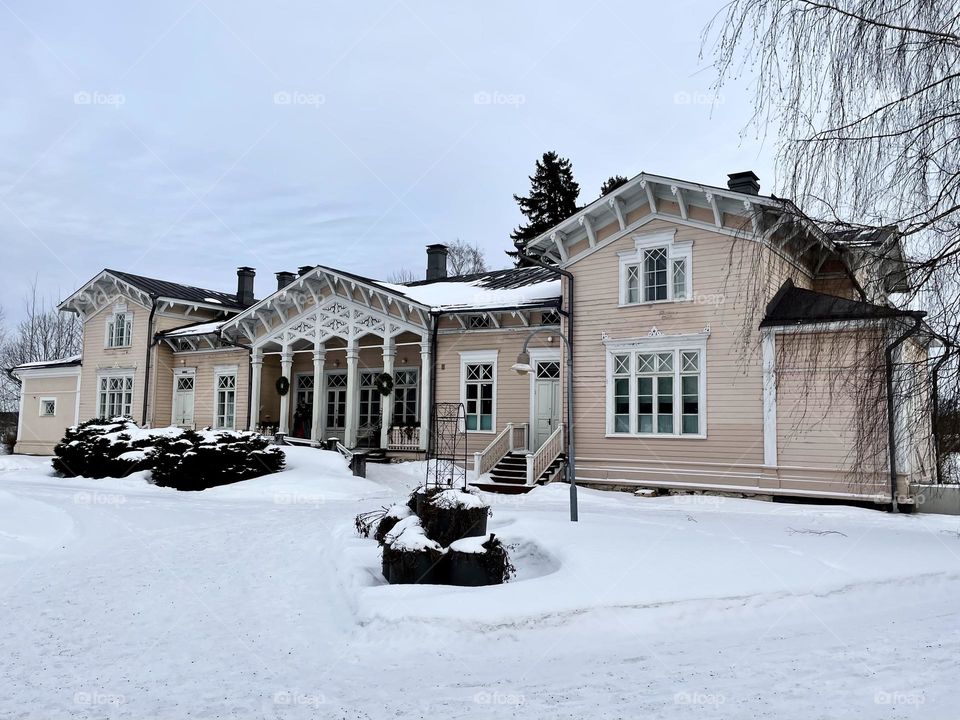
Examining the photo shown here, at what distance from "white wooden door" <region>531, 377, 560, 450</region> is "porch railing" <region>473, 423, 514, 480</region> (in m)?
0.67

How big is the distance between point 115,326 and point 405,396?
1319 cm

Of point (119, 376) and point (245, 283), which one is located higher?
point (245, 283)

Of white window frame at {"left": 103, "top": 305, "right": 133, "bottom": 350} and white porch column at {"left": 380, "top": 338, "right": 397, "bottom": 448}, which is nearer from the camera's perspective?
white porch column at {"left": 380, "top": 338, "right": 397, "bottom": 448}

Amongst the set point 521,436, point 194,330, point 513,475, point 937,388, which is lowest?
point 513,475

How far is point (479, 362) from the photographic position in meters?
19.0

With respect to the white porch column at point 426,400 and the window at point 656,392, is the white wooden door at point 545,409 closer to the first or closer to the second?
the window at point 656,392

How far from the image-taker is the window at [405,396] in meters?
21.3

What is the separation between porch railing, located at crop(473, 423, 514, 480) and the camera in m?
16.8

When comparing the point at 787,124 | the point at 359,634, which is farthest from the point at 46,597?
the point at 787,124

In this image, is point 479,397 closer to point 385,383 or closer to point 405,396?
point 385,383

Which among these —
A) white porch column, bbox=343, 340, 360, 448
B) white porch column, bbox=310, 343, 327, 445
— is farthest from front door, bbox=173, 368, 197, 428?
white porch column, bbox=343, 340, 360, 448

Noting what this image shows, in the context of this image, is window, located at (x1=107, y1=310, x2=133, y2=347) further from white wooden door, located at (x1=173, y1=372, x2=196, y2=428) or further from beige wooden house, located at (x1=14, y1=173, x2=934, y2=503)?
beige wooden house, located at (x1=14, y1=173, x2=934, y2=503)

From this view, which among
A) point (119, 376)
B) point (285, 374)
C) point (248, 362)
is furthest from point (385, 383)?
point (119, 376)

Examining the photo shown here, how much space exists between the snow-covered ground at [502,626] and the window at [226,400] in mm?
13512
